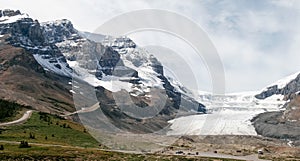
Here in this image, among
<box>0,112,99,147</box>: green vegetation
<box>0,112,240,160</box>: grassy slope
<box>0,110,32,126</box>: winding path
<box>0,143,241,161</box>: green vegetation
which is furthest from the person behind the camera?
<box>0,110,32,126</box>: winding path

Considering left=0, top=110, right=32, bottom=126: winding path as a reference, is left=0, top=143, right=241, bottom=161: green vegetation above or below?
below

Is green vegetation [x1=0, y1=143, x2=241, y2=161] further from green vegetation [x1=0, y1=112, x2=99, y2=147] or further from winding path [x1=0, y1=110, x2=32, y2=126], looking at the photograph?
winding path [x1=0, y1=110, x2=32, y2=126]

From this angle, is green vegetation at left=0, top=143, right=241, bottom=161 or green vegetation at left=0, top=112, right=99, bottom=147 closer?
green vegetation at left=0, top=143, right=241, bottom=161

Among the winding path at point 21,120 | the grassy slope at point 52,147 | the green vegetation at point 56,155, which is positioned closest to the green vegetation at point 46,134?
the grassy slope at point 52,147

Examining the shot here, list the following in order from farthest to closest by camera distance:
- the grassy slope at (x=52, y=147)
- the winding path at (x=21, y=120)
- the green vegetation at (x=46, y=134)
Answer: the winding path at (x=21, y=120) < the green vegetation at (x=46, y=134) < the grassy slope at (x=52, y=147)

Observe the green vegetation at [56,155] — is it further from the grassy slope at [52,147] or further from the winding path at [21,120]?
the winding path at [21,120]

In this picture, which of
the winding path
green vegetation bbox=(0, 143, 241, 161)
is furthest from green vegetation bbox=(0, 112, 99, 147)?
green vegetation bbox=(0, 143, 241, 161)

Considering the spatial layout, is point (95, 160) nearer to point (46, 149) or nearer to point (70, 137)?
point (46, 149)

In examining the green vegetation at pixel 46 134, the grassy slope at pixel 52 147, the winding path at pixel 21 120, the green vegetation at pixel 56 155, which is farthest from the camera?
the winding path at pixel 21 120

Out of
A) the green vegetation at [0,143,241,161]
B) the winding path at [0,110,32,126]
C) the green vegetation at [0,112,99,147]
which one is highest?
the winding path at [0,110,32,126]
